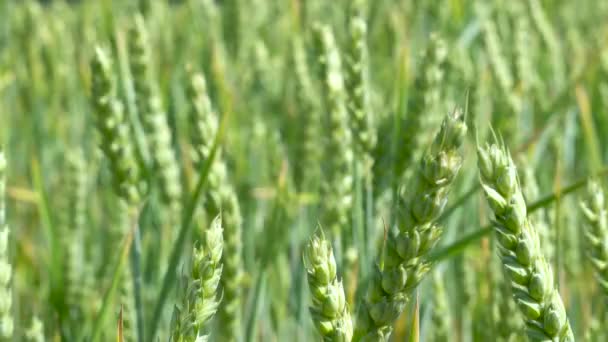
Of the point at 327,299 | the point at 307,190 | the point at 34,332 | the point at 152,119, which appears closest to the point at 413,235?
the point at 327,299

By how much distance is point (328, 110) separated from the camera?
2.76 feet

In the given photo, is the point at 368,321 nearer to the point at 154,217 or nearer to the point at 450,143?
the point at 450,143

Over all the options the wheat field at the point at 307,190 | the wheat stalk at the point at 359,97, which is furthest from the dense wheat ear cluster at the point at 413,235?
the wheat stalk at the point at 359,97

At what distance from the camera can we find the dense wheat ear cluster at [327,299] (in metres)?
0.42

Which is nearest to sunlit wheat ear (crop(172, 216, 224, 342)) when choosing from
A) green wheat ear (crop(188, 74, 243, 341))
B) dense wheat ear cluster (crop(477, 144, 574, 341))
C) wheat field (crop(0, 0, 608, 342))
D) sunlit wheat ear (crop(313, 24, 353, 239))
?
wheat field (crop(0, 0, 608, 342))

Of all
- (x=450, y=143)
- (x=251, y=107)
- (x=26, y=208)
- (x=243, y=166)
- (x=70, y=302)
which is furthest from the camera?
(x=251, y=107)

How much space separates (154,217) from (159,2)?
149 centimetres

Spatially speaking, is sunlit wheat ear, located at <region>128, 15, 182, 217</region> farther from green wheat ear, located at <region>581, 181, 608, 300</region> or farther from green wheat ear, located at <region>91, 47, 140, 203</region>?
green wheat ear, located at <region>581, 181, 608, 300</region>

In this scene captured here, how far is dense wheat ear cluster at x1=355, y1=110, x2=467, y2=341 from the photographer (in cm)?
40

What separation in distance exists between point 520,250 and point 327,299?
11 cm

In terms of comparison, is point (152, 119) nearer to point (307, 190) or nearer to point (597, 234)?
point (307, 190)

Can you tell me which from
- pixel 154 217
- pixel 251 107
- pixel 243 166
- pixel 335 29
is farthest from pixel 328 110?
pixel 335 29

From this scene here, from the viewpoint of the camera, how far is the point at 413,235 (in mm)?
404

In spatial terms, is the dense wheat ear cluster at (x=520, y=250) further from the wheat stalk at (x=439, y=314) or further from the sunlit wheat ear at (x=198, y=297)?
the wheat stalk at (x=439, y=314)
